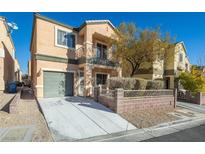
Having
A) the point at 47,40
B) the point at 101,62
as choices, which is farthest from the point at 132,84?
the point at 47,40

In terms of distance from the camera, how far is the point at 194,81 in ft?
48.5

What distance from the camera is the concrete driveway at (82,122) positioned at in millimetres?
5398

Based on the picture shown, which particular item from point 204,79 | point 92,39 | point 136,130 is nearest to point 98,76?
point 92,39

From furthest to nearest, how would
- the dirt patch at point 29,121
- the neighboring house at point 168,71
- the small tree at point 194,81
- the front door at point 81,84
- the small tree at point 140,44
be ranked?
the neighboring house at point 168,71 → the small tree at point 194,81 → the front door at point 81,84 → the small tree at point 140,44 → the dirt patch at point 29,121

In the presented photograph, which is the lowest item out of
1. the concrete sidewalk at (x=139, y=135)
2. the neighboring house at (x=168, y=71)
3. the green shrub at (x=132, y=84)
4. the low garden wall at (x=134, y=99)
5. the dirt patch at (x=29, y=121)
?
the concrete sidewalk at (x=139, y=135)

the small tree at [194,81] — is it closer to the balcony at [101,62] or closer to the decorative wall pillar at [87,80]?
the balcony at [101,62]

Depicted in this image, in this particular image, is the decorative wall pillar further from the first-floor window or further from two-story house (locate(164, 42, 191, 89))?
two-story house (locate(164, 42, 191, 89))

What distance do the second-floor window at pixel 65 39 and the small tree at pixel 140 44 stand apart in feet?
12.9

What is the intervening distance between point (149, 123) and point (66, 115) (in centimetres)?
422

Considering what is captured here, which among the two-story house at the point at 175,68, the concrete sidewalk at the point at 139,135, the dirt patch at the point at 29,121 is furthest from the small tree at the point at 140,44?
the two-story house at the point at 175,68

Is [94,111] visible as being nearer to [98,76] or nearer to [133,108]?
[133,108]

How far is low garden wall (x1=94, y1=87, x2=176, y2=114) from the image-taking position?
8.05m

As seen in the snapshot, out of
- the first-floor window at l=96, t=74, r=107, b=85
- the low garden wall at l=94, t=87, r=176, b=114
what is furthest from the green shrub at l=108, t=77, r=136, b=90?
the first-floor window at l=96, t=74, r=107, b=85

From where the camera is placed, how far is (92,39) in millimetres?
13438
